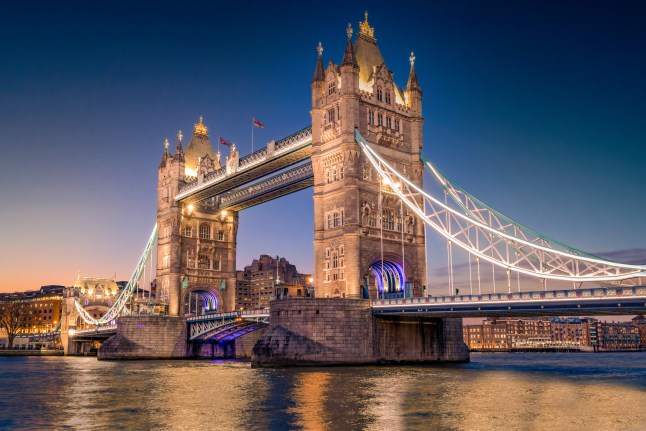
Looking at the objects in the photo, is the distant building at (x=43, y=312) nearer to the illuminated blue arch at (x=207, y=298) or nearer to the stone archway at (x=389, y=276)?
the illuminated blue arch at (x=207, y=298)

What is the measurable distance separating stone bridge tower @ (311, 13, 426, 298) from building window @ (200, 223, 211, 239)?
1389 inches

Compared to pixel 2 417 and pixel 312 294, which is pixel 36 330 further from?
pixel 2 417

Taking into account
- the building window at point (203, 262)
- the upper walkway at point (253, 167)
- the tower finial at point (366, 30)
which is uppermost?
the tower finial at point (366, 30)

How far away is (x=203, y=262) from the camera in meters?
96.3

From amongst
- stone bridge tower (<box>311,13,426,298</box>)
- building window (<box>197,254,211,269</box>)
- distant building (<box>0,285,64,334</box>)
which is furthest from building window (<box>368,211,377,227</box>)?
distant building (<box>0,285,64,334</box>)

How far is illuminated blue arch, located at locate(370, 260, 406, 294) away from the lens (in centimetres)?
6531

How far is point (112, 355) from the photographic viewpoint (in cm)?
8456

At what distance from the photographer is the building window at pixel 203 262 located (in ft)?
314

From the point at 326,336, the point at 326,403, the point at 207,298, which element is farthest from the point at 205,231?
the point at 326,403

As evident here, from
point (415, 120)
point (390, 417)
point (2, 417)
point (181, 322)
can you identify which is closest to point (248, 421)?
point (390, 417)

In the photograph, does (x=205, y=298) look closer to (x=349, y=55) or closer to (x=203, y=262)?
(x=203, y=262)

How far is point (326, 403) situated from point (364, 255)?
105 feet

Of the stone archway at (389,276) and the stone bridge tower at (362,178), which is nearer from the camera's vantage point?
the stone bridge tower at (362,178)

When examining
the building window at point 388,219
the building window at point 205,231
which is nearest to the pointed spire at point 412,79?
the building window at point 388,219
